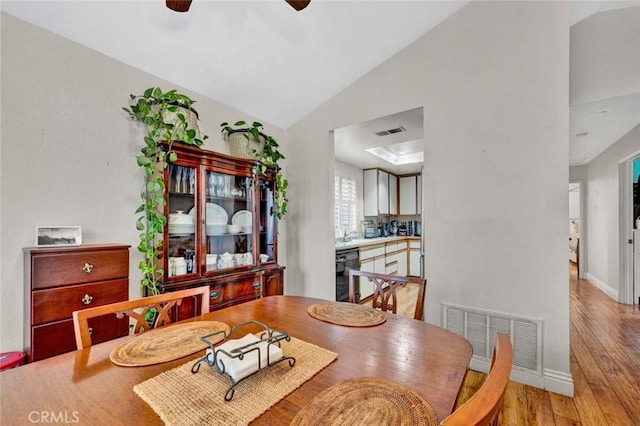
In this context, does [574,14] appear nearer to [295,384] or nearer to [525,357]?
[525,357]

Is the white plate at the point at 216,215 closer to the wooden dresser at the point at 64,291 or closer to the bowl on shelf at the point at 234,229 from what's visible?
the bowl on shelf at the point at 234,229

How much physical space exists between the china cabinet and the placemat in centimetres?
136

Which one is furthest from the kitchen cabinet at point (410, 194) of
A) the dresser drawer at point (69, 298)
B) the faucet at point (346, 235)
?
the dresser drawer at point (69, 298)

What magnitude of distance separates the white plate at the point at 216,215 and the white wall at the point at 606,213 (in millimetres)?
5197

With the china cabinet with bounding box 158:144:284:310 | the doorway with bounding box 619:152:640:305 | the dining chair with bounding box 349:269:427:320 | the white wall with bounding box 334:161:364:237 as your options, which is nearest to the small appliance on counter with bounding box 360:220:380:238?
the white wall with bounding box 334:161:364:237

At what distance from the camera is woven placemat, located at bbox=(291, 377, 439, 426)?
0.65 metres

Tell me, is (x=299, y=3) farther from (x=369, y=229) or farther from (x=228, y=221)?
(x=369, y=229)

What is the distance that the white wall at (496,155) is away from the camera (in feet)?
6.36

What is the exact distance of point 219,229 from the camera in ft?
8.07

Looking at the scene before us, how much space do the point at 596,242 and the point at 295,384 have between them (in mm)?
6630

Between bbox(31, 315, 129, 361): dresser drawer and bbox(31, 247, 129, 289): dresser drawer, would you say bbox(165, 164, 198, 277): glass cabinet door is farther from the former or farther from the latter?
bbox(31, 315, 129, 361): dresser drawer

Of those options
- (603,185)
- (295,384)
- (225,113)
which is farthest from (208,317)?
(603,185)

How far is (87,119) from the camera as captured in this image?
185cm

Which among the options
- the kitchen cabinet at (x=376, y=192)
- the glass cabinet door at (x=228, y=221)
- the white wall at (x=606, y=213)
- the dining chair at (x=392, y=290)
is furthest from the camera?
the kitchen cabinet at (x=376, y=192)
